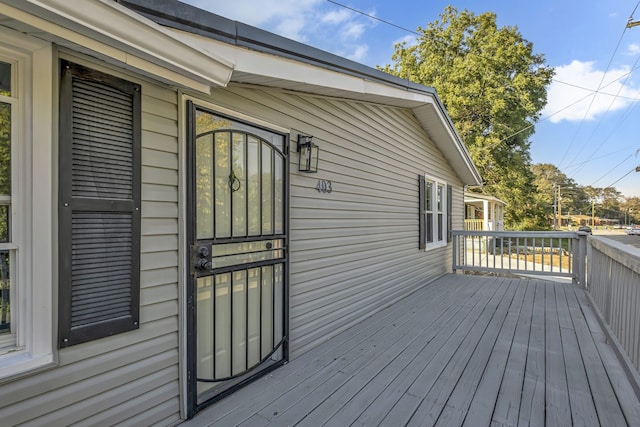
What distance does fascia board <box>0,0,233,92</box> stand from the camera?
1.14 meters

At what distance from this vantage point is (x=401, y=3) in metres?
10.2

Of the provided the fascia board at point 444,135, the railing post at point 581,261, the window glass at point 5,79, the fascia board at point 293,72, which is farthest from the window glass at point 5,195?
the railing post at point 581,261

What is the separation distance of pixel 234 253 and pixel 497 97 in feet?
52.4

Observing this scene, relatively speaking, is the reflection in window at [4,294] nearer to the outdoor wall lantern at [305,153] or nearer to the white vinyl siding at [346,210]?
the white vinyl siding at [346,210]

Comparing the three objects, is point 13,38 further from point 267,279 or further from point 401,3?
point 401,3

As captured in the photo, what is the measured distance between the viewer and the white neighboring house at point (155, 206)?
1.34 meters

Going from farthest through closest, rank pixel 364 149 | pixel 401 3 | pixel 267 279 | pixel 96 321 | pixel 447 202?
1. pixel 401 3
2. pixel 447 202
3. pixel 364 149
4. pixel 267 279
5. pixel 96 321

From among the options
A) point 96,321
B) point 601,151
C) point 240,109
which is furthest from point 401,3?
point 601,151

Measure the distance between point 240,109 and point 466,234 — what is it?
616 centimetres

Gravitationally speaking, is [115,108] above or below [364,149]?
below

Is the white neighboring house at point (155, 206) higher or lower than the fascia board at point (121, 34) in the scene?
lower

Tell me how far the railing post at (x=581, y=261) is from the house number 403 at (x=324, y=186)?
16.5 feet

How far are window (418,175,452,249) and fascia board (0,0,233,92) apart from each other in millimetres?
4605

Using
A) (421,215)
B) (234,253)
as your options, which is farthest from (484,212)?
(234,253)
